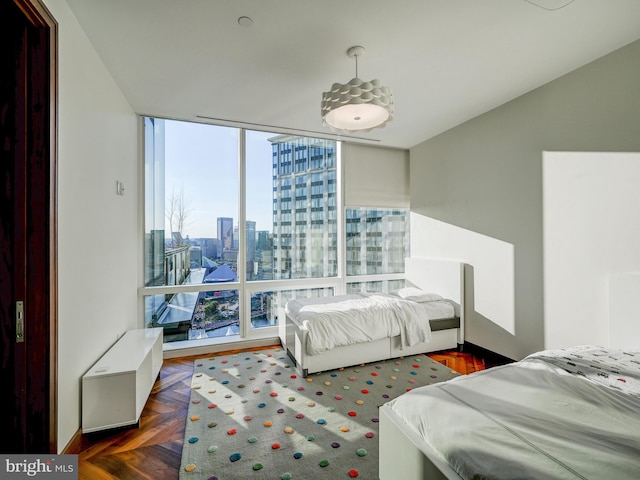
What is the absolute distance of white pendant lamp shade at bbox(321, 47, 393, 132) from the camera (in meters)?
1.98

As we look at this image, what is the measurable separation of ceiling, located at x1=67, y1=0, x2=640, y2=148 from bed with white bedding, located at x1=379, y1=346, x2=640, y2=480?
2.25 m

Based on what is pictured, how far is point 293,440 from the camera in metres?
1.94

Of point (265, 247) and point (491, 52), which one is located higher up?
point (491, 52)

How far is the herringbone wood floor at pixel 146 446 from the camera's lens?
5.55 ft

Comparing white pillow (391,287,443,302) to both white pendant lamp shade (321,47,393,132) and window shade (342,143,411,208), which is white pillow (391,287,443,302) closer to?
window shade (342,143,411,208)

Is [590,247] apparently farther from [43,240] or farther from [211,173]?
[211,173]

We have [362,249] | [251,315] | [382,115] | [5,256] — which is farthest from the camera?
[362,249]

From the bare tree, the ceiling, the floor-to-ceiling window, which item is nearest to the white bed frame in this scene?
the floor-to-ceiling window

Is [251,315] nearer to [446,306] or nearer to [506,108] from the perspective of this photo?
[446,306]

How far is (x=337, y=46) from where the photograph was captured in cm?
217

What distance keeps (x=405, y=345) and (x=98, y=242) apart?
308 centimetres

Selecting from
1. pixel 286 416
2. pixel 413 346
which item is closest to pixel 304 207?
pixel 413 346

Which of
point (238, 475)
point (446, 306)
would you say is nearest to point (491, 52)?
point (446, 306)

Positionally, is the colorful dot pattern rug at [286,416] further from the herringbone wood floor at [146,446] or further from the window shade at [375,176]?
the window shade at [375,176]
